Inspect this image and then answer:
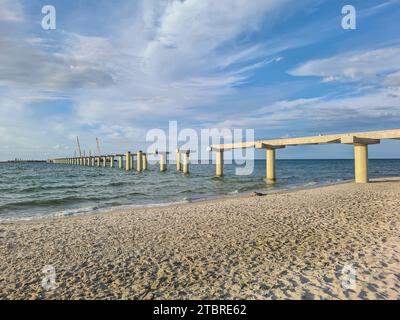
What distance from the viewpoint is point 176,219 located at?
1024 centimetres

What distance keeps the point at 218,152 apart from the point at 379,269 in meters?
34.9

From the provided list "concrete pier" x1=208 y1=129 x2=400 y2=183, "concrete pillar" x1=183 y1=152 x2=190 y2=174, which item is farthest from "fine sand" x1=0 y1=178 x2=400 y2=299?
"concrete pillar" x1=183 y1=152 x2=190 y2=174

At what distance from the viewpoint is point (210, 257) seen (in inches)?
240

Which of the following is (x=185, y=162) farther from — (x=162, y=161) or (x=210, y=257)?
(x=210, y=257)

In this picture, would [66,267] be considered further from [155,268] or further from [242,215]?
[242,215]

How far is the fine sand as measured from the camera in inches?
180

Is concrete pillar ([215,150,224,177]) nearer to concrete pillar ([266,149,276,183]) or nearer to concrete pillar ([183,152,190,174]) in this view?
concrete pillar ([183,152,190,174])

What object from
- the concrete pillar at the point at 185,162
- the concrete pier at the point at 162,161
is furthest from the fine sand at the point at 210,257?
the concrete pier at the point at 162,161

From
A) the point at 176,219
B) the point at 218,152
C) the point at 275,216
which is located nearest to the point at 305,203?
the point at 275,216

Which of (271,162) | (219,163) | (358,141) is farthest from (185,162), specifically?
(358,141)

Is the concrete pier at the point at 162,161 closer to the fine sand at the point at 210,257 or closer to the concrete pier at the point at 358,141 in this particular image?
the concrete pier at the point at 358,141

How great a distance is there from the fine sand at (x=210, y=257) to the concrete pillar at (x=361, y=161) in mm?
12910

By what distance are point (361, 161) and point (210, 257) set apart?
20.4m

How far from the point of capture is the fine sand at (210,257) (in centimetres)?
457
